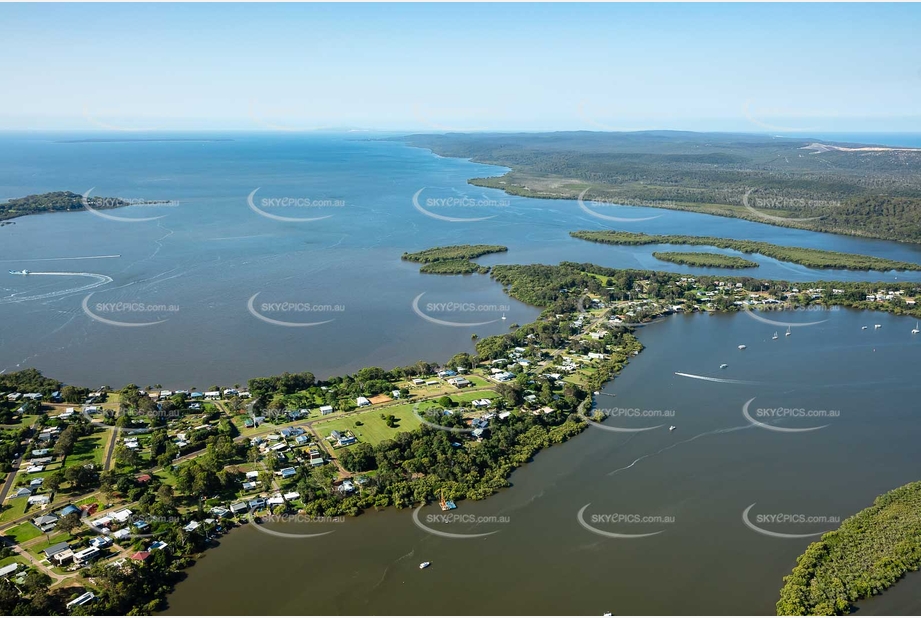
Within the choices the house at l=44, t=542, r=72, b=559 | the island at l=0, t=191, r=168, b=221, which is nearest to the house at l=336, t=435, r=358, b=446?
the house at l=44, t=542, r=72, b=559

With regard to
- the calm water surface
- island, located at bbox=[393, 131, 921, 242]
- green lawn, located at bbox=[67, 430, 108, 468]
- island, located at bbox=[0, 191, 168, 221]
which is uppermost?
island, located at bbox=[393, 131, 921, 242]

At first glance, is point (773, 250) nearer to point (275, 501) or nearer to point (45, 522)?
point (275, 501)

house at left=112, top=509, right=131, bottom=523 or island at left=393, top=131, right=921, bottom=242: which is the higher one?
island at left=393, top=131, right=921, bottom=242

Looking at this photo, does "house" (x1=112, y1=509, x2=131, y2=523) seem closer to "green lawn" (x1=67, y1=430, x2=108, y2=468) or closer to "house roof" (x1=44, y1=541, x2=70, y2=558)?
"house roof" (x1=44, y1=541, x2=70, y2=558)

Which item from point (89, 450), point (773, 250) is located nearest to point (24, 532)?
point (89, 450)

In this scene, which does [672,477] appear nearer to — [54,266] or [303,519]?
[303,519]

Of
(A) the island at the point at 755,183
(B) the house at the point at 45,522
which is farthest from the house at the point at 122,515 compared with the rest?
(A) the island at the point at 755,183

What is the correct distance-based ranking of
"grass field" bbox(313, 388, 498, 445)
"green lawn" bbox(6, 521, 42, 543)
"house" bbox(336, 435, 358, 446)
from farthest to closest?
"grass field" bbox(313, 388, 498, 445), "house" bbox(336, 435, 358, 446), "green lawn" bbox(6, 521, 42, 543)

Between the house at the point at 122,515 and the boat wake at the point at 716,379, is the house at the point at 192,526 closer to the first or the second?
the house at the point at 122,515
